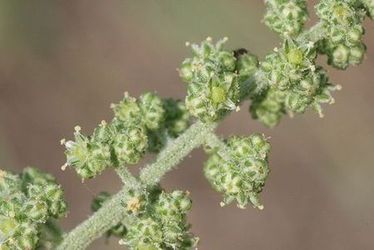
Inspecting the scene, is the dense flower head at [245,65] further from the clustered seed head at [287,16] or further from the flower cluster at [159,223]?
the flower cluster at [159,223]

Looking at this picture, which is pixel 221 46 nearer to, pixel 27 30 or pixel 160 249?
pixel 160 249

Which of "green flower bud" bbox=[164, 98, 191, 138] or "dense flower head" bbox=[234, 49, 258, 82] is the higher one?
"dense flower head" bbox=[234, 49, 258, 82]

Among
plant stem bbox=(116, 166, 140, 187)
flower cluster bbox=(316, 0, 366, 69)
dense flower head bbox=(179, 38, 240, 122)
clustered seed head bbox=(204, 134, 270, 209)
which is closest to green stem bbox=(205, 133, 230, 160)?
clustered seed head bbox=(204, 134, 270, 209)

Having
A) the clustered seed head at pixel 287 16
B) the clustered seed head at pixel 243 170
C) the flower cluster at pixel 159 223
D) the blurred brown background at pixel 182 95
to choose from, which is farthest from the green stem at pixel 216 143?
the blurred brown background at pixel 182 95

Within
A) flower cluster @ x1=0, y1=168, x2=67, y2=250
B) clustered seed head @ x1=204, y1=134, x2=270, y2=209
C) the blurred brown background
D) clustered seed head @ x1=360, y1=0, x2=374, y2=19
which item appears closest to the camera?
flower cluster @ x1=0, y1=168, x2=67, y2=250

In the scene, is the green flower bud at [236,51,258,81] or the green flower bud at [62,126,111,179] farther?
the green flower bud at [236,51,258,81]

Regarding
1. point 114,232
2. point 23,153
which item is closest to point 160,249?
point 114,232

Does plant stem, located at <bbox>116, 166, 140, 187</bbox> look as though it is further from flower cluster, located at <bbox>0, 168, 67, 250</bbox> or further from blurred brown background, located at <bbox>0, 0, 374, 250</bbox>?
blurred brown background, located at <bbox>0, 0, 374, 250</bbox>
